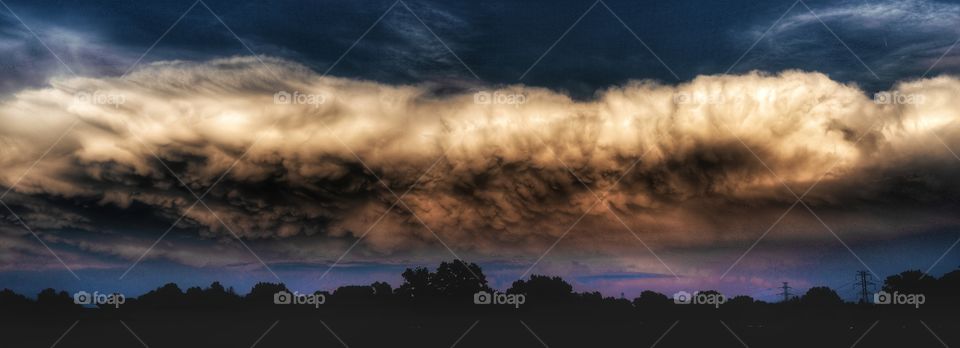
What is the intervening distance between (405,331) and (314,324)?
14.5m

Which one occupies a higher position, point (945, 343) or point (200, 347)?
point (945, 343)

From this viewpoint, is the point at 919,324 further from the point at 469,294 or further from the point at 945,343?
the point at 469,294

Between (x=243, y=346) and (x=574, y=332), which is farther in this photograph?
(x=574, y=332)

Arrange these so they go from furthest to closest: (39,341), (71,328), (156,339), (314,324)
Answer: (314,324) → (156,339) → (71,328) → (39,341)

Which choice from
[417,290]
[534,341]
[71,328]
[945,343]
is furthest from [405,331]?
[945,343]

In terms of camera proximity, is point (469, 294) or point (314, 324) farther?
point (314, 324)

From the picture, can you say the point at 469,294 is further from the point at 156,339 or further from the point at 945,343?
the point at 945,343

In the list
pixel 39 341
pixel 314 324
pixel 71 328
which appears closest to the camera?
pixel 39 341

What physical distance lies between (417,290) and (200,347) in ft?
74.5

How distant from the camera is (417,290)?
83562 mm

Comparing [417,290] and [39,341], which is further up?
[417,290]

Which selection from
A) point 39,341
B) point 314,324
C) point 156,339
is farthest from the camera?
point 314,324

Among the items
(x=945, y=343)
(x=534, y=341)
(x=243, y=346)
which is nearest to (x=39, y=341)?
(x=243, y=346)

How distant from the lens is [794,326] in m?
91.4
